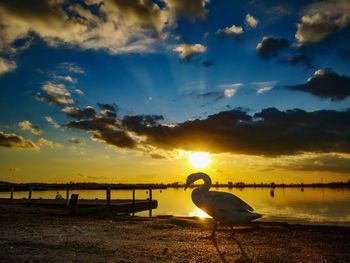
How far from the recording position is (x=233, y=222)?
41.5ft

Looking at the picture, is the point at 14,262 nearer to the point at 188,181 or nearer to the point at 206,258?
the point at 206,258

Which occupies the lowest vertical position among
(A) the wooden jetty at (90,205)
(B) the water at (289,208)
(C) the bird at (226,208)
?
(B) the water at (289,208)

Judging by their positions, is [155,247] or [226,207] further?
[226,207]

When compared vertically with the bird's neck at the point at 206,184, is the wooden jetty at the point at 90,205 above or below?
below

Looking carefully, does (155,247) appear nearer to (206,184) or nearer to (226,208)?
(226,208)

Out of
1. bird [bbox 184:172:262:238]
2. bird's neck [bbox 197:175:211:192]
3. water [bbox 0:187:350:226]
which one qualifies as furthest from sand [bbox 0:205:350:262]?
water [bbox 0:187:350:226]

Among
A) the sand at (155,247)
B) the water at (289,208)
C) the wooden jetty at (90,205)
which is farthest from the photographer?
the water at (289,208)

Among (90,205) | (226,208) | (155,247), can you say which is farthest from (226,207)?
(90,205)

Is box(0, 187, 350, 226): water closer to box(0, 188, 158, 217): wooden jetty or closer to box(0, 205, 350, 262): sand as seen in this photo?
box(0, 188, 158, 217): wooden jetty

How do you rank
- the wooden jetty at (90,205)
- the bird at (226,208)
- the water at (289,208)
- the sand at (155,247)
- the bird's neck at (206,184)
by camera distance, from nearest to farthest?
the sand at (155,247) < the bird at (226,208) < the bird's neck at (206,184) < the wooden jetty at (90,205) < the water at (289,208)

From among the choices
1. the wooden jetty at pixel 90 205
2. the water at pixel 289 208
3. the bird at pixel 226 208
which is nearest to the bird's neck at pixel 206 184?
the bird at pixel 226 208

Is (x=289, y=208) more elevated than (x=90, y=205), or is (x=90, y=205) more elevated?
(x=90, y=205)

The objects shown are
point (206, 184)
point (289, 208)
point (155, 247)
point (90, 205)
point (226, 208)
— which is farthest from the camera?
point (289, 208)

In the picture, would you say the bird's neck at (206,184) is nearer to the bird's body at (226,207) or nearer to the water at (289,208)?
the bird's body at (226,207)
